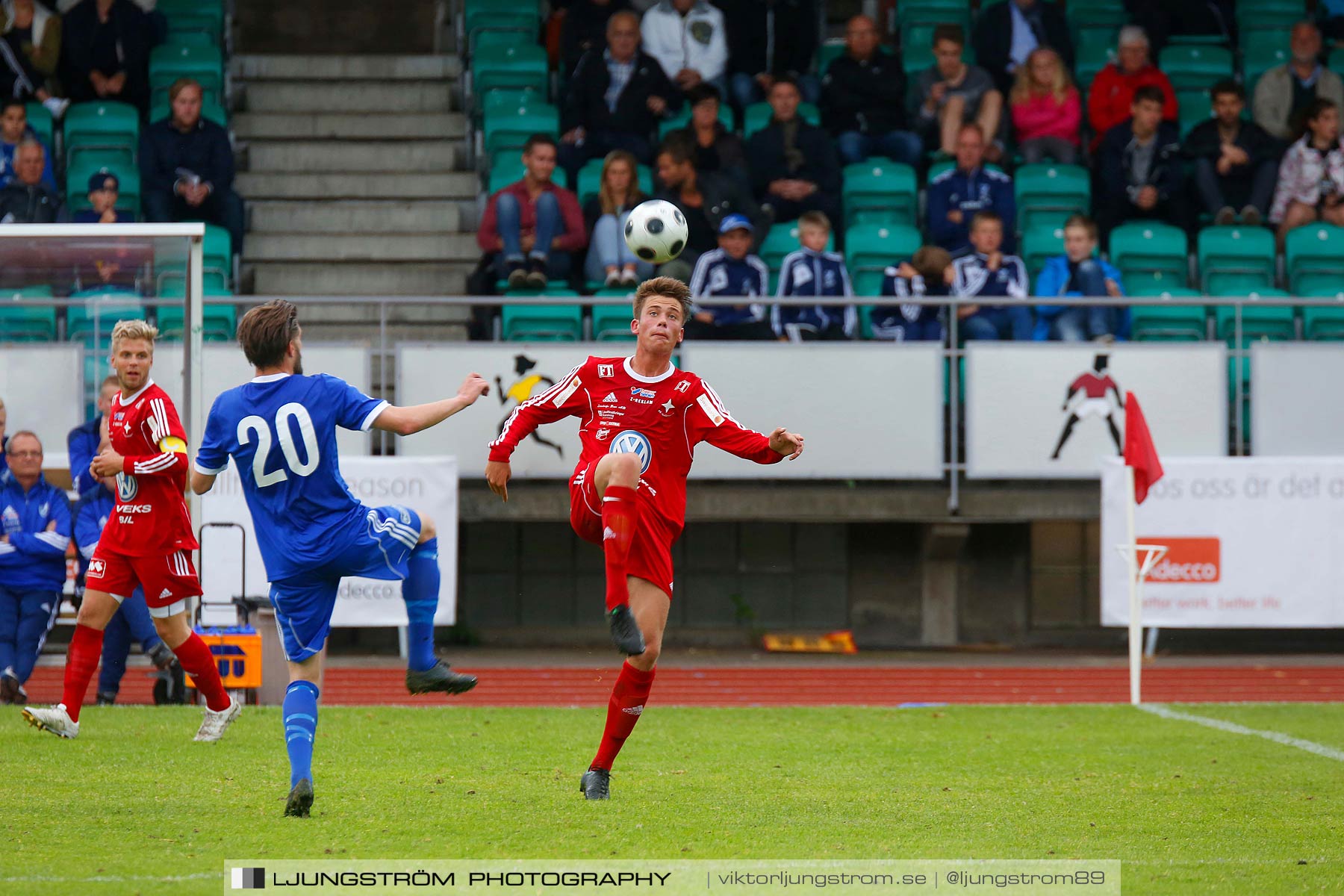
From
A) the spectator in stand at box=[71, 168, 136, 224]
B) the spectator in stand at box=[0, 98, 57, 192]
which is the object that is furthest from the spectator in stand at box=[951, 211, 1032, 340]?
Answer: the spectator in stand at box=[0, 98, 57, 192]

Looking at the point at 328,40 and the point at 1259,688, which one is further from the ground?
the point at 328,40

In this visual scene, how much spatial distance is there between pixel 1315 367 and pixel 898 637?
14.6 feet

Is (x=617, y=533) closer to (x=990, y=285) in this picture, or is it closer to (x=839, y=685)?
(x=839, y=685)

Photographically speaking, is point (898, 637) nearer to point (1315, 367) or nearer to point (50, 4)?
point (1315, 367)

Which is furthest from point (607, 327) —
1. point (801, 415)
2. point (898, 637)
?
point (898, 637)

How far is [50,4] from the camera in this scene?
1800cm

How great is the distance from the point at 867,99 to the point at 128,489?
33.9 ft

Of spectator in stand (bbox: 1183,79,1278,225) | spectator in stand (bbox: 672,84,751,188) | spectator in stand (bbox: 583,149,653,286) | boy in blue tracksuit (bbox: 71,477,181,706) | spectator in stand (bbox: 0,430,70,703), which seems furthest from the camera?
spectator in stand (bbox: 1183,79,1278,225)

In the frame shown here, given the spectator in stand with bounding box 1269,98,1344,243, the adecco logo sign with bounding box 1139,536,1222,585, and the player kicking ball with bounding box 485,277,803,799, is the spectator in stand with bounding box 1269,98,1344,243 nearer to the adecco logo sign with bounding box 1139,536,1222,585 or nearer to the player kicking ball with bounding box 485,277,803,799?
the adecco logo sign with bounding box 1139,536,1222,585

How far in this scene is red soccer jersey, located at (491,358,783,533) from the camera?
672 cm

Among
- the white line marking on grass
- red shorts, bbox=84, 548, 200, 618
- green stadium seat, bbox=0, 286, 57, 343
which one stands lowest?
the white line marking on grass

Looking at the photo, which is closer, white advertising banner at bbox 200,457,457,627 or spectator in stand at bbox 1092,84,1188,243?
white advertising banner at bbox 200,457,457,627

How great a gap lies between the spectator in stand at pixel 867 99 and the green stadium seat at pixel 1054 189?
3.60ft

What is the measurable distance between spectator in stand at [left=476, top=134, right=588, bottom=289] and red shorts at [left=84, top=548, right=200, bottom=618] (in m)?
6.80
